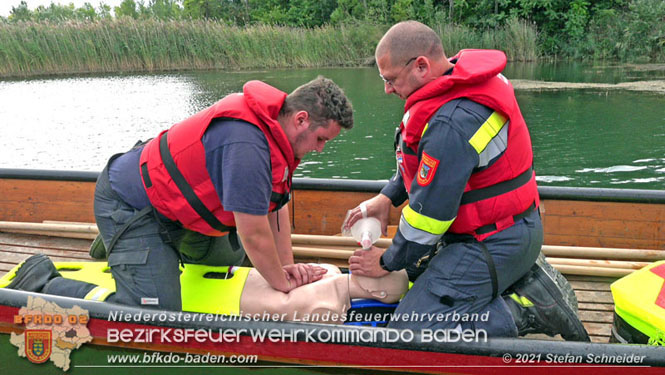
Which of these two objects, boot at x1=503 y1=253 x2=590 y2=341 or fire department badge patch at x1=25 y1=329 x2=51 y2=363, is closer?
boot at x1=503 y1=253 x2=590 y2=341

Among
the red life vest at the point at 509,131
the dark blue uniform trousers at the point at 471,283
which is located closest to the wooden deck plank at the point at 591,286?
the dark blue uniform trousers at the point at 471,283

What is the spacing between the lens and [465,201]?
237cm

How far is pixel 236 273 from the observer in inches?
112

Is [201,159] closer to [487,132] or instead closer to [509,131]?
[487,132]

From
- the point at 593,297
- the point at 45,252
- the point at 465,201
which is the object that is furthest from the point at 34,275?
the point at 593,297

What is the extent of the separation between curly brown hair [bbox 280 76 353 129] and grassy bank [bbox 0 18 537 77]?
15804 mm

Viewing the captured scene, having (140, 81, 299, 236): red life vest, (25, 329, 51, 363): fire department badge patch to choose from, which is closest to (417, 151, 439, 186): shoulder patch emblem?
(140, 81, 299, 236): red life vest

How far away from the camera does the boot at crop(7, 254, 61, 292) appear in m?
2.84

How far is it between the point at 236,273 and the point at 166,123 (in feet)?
26.6

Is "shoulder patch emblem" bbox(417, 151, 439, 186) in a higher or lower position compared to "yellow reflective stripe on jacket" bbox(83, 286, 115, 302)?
higher

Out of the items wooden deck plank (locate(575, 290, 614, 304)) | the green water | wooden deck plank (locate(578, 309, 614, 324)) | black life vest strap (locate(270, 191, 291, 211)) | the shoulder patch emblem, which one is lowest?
the green water

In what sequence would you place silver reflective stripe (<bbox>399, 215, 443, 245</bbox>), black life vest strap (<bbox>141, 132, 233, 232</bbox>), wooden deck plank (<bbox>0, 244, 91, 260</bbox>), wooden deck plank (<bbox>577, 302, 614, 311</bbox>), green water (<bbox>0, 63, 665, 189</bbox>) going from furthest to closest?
green water (<bbox>0, 63, 665, 189</bbox>) → wooden deck plank (<bbox>0, 244, 91, 260</bbox>) → wooden deck plank (<bbox>577, 302, 614, 311</bbox>) → black life vest strap (<bbox>141, 132, 233, 232</bbox>) → silver reflective stripe (<bbox>399, 215, 443, 245</bbox>)

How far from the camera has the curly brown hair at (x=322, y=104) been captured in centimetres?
239

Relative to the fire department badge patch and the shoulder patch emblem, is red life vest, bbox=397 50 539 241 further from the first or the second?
the fire department badge patch
